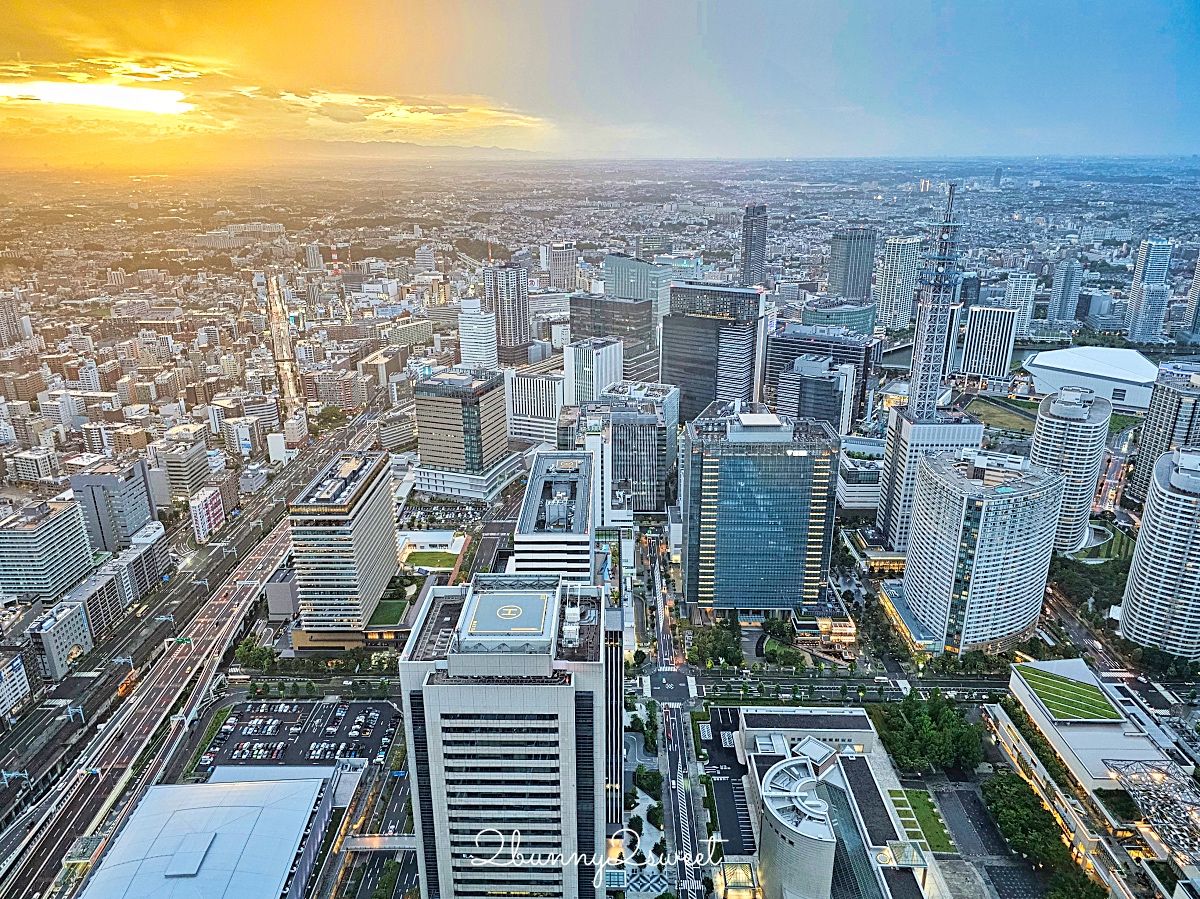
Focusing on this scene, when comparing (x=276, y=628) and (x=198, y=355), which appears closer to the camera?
(x=276, y=628)

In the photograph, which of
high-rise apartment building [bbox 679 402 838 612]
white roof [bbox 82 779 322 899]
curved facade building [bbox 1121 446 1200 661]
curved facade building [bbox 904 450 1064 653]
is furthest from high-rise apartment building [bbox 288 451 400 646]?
curved facade building [bbox 1121 446 1200 661]

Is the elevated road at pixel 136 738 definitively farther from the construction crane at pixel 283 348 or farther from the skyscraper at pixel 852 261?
the skyscraper at pixel 852 261

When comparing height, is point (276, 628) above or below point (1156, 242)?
below

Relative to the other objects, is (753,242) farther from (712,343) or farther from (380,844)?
(380,844)

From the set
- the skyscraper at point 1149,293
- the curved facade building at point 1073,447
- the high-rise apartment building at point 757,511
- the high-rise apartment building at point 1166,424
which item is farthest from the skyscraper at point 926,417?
the skyscraper at point 1149,293

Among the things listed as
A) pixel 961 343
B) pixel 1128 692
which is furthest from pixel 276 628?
pixel 961 343

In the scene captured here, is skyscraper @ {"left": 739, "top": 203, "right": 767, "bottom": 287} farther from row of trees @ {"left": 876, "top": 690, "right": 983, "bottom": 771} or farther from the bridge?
the bridge

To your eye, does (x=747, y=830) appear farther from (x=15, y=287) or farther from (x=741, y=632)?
(x=15, y=287)
